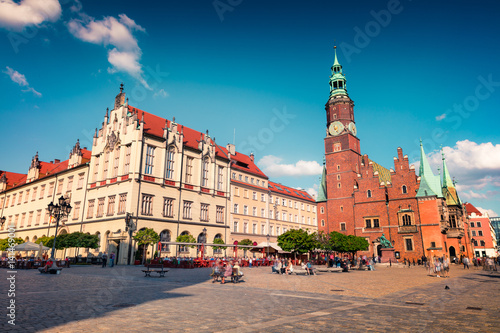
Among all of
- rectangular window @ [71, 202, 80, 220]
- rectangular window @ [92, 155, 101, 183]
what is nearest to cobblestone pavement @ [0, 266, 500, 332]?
rectangular window @ [92, 155, 101, 183]

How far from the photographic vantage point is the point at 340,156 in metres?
71.2

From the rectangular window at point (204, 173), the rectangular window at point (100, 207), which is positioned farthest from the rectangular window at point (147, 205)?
the rectangular window at point (204, 173)

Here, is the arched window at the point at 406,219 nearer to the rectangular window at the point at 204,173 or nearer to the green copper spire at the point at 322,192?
the green copper spire at the point at 322,192

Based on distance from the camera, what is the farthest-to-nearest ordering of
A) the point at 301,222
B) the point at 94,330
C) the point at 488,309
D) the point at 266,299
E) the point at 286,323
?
1. the point at 301,222
2. the point at 266,299
3. the point at 488,309
4. the point at 286,323
5. the point at 94,330

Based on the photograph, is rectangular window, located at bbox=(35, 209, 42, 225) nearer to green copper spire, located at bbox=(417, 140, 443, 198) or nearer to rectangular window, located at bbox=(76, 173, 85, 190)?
rectangular window, located at bbox=(76, 173, 85, 190)

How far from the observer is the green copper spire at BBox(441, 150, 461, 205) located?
7300cm

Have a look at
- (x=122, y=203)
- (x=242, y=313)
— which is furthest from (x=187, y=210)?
(x=242, y=313)

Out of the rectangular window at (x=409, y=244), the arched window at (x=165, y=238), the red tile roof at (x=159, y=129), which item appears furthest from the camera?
the rectangular window at (x=409, y=244)

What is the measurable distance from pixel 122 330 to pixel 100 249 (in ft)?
130

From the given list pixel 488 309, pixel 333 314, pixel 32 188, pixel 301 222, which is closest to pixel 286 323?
pixel 333 314

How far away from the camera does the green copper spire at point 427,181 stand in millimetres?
58375

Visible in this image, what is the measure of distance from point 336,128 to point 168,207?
45230 mm

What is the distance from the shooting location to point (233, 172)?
2277 inches

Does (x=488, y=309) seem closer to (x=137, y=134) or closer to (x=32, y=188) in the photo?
(x=137, y=134)
